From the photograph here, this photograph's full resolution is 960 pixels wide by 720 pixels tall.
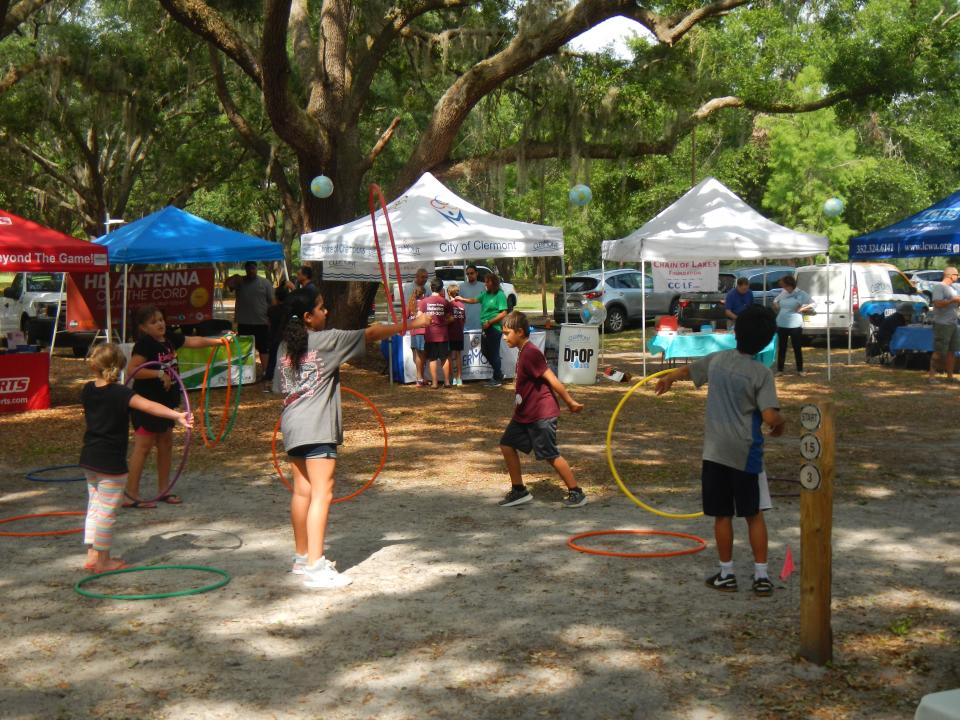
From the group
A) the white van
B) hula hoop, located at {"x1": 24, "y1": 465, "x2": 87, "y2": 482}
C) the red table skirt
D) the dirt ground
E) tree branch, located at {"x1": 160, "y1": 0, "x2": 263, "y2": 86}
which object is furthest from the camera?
the white van

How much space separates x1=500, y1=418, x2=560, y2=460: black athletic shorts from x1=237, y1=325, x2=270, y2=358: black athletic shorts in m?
9.49

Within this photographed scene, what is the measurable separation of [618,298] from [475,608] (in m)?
23.2

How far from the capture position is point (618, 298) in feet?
94.7

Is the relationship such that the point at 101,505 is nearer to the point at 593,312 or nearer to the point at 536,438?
the point at 536,438

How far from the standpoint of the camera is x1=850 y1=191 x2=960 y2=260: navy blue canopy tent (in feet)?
53.0

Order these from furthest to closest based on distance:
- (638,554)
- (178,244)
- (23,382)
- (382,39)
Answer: (382,39) → (178,244) → (23,382) → (638,554)

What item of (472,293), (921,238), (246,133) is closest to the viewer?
(921,238)

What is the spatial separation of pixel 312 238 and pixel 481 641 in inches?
454

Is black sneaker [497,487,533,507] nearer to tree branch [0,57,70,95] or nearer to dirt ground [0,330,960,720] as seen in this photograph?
dirt ground [0,330,960,720]

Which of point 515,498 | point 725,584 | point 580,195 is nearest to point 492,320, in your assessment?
point 580,195

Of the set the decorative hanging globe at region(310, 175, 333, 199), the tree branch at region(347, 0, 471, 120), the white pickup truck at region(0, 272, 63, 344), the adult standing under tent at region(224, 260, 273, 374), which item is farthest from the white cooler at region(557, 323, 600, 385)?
the white pickup truck at region(0, 272, 63, 344)

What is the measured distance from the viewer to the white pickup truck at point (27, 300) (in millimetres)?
23922

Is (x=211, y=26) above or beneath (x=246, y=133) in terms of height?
above

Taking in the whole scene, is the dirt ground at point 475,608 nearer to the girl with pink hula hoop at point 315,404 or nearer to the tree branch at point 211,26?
the girl with pink hula hoop at point 315,404
